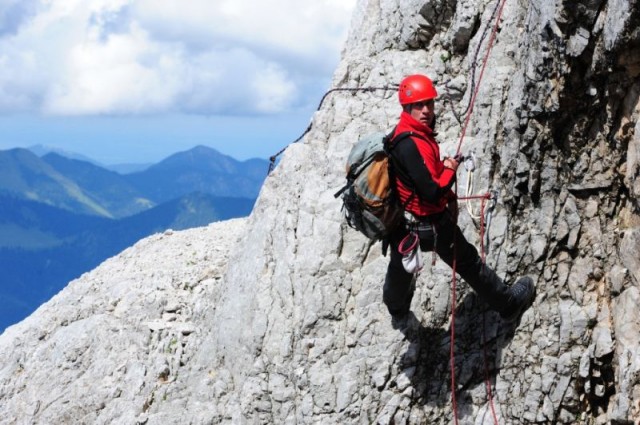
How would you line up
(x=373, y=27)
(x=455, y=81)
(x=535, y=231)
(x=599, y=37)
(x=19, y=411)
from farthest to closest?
1. (x=19, y=411)
2. (x=373, y=27)
3. (x=455, y=81)
4. (x=535, y=231)
5. (x=599, y=37)

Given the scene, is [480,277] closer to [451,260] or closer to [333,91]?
[451,260]

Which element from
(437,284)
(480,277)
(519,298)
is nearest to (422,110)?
(480,277)

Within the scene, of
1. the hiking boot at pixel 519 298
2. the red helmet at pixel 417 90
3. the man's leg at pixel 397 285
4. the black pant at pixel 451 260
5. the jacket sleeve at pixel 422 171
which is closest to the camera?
the jacket sleeve at pixel 422 171

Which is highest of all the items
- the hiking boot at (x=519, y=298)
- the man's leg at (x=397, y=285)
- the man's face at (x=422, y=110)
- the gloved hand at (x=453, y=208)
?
the man's face at (x=422, y=110)

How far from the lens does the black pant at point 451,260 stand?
1030cm

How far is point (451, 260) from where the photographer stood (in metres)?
10.6

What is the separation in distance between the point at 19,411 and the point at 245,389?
6.90 meters

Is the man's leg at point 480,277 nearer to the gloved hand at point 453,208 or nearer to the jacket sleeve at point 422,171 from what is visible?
the gloved hand at point 453,208

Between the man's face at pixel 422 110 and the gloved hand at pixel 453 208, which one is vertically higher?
the man's face at pixel 422 110

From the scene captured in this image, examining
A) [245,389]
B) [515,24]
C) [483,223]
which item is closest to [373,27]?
[515,24]

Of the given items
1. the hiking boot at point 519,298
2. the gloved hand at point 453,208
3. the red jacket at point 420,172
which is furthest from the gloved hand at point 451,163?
the hiking boot at point 519,298

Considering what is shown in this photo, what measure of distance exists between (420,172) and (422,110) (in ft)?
3.28

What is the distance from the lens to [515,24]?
12.2 meters

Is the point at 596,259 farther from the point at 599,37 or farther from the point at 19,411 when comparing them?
the point at 19,411
